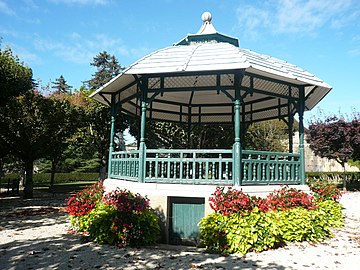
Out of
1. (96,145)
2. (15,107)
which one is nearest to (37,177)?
(96,145)

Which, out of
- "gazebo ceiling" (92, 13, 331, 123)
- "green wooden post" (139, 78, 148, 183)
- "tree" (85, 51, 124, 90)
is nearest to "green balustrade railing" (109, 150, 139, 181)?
"green wooden post" (139, 78, 148, 183)

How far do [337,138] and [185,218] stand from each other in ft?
53.5

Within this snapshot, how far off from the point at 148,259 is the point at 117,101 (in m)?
6.45

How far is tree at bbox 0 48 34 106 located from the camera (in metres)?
14.9

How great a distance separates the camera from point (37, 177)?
1294 inches

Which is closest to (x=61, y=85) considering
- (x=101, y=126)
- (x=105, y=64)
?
(x=105, y=64)

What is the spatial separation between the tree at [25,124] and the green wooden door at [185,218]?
11890 mm

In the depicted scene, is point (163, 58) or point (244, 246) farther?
point (163, 58)

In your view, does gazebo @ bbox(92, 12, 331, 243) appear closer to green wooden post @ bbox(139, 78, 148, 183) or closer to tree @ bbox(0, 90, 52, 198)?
green wooden post @ bbox(139, 78, 148, 183)

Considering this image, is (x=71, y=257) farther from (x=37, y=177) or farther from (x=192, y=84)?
(x=37, y=177)

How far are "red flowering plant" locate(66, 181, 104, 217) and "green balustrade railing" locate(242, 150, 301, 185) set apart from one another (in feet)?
14.5

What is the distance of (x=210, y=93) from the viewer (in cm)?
1183

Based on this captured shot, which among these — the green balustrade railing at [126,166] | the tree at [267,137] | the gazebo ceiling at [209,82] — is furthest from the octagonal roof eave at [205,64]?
the tree at [267,137]

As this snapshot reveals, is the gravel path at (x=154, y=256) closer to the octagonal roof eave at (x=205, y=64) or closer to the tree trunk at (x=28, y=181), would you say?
the octagonal roof eave at (x=205, y=64)
